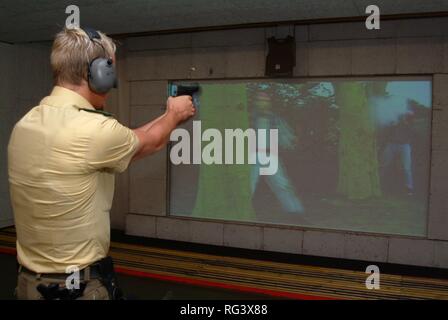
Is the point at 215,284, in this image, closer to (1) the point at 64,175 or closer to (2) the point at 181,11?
(2) the point at 181,11

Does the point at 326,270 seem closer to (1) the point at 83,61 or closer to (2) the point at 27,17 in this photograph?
(1) the point at 83,61

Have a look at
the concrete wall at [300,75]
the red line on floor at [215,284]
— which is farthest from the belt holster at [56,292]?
the concrete wall at [300,75]

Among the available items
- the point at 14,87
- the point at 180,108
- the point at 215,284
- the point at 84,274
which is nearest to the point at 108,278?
the point at 84,274

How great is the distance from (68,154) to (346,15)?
3783 mm

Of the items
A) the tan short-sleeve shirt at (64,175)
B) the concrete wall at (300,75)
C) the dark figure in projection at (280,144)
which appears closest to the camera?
the tan short-sleeve shirt at (64,175)

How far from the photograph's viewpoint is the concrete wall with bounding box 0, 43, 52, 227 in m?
5.77

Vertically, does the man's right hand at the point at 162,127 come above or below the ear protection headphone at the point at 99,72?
below

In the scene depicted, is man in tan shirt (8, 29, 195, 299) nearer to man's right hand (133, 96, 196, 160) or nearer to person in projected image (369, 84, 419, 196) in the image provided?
man's right hand (133, 96, 196, 160)

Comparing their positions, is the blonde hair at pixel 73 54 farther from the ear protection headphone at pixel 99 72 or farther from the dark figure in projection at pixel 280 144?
the dark figure in projection at pixel 280 144

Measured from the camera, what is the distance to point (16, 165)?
1.37 metres

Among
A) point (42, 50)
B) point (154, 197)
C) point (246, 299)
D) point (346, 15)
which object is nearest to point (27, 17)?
point (42, 50)

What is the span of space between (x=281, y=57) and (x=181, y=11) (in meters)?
1.30

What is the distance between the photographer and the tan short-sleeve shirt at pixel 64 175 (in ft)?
4.24

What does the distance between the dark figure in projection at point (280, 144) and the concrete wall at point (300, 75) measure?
0.29m
